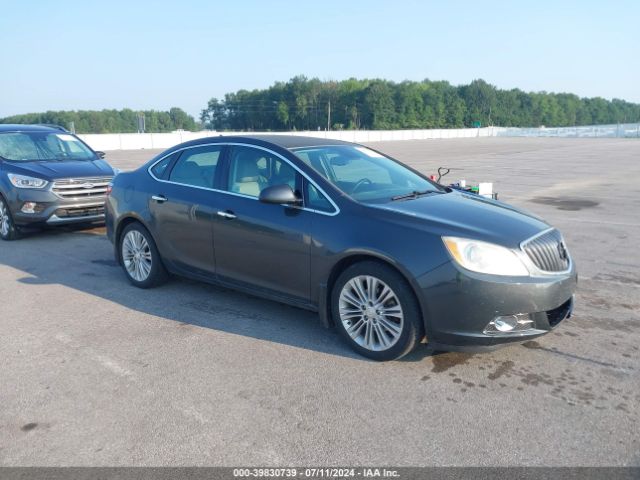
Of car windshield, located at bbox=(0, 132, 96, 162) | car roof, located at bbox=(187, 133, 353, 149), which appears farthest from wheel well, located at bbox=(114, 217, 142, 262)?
car windshield, located at bbox=(0, 132, 96, 162)

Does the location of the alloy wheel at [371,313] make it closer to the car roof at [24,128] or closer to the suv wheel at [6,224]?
the suv wheel at [6,224]

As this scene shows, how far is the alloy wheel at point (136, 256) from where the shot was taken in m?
6.01

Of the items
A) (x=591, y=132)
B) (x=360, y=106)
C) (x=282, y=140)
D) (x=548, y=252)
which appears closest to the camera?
(x=548, y=252)

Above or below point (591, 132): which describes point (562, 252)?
below

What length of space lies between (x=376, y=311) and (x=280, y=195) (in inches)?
47.4

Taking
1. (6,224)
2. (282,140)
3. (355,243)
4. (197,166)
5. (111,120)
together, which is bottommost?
(6,224)

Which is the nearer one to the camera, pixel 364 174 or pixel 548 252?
pixel 548 252

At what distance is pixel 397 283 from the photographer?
401cm

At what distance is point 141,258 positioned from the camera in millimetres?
6059

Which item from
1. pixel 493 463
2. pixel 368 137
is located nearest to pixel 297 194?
pixel 493 463

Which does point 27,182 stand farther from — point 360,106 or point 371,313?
point 360,106

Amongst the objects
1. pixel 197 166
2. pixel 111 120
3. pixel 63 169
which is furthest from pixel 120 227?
pixel 111 120

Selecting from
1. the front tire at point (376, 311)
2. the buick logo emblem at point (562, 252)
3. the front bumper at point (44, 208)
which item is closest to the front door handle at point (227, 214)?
the front tire at point (376, 311)

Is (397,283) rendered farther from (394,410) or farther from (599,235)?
(599,235)
